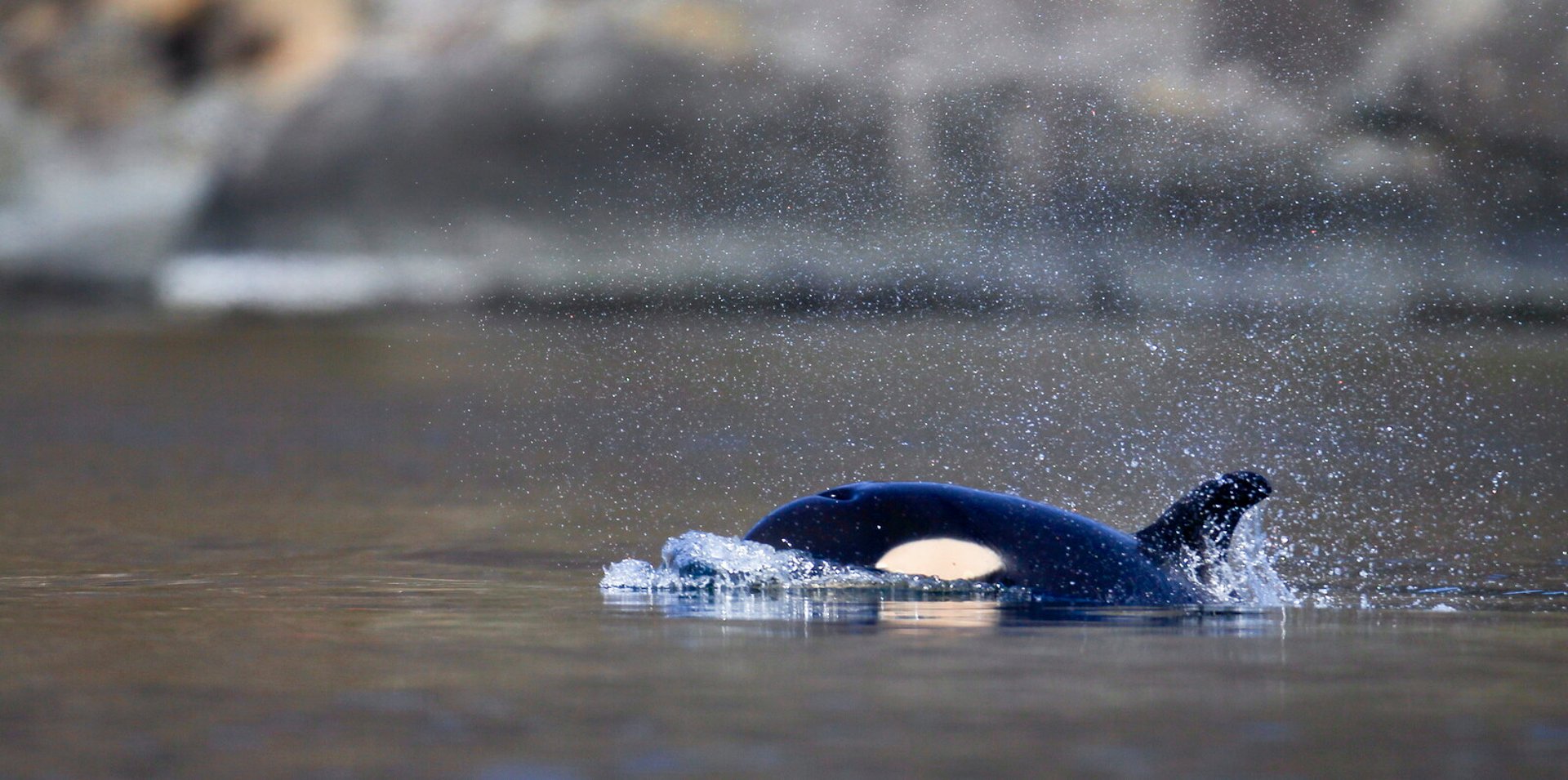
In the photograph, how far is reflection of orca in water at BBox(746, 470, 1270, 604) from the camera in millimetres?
13406

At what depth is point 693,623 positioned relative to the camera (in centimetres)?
1223

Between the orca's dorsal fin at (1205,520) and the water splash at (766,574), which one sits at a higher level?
the orca's dorsal fin at (1205,520)

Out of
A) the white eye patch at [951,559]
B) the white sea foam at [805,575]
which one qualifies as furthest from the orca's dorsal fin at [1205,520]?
the white eye patch at [951,559]

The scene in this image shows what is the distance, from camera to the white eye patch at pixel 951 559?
1341cm

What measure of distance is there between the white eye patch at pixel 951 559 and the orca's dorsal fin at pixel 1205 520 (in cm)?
104

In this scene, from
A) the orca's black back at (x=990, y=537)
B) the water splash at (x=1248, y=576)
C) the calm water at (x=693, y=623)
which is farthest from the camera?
the water splash at (x=1248, y=576)

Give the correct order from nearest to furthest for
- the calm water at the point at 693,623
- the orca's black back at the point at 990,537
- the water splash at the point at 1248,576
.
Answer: the calm water at the point at 693,623
the orca's black back at the point at 990,537
the water splash at the point at 1248,576

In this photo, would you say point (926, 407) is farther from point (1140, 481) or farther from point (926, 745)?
point (926, 745)

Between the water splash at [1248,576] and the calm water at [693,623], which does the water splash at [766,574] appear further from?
the water splash at [1248,576]

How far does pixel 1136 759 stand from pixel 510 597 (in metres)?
6.17

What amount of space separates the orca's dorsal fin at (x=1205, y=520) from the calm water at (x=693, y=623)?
65 centimetres

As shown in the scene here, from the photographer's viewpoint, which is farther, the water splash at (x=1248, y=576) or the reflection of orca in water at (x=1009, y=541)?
the water splash at (x=1248, y=576)

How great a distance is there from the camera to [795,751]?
832 centimetres

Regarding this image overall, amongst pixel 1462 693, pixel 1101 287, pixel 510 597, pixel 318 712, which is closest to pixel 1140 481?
pixel 510 597
